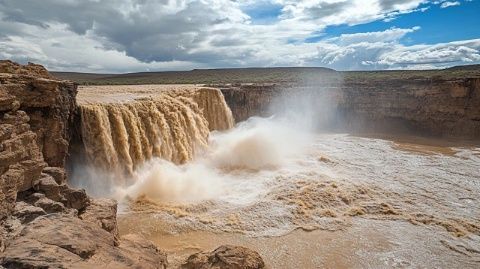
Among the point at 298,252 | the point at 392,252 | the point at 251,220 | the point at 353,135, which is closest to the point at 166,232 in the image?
the point at 251,220

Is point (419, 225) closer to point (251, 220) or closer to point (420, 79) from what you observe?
point (251, 220)

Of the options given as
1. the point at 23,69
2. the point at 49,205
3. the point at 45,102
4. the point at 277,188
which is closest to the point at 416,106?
the point at 277,188

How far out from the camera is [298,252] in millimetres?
8789

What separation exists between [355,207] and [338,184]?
1.65 meters

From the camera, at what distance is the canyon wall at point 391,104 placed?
24.2 meters

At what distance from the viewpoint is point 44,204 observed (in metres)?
6.49

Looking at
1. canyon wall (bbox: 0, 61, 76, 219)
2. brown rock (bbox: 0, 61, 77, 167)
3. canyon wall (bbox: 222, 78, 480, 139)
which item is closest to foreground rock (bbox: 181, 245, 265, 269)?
canyon wall (bbox: 0, 61, 76, 219)

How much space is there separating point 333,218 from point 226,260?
4832 millimetres

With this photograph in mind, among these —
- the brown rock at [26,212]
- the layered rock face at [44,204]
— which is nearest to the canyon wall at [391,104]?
the layered rock face at [44,204]

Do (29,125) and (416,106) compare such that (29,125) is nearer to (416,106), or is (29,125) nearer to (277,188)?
(277,188)

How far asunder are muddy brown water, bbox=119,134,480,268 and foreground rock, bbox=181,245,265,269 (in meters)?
0.98

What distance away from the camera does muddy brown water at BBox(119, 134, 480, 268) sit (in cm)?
871

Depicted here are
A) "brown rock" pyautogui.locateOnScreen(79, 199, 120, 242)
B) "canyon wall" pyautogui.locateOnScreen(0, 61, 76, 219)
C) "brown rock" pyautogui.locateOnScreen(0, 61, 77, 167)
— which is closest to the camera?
"canyon wall" pyautogui.locateOnScreen(0, 61, 76, 219)

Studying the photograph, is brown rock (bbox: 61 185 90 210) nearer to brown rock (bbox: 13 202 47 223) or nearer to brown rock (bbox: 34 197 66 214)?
brown rock (bbox: 34 197 66 214)
